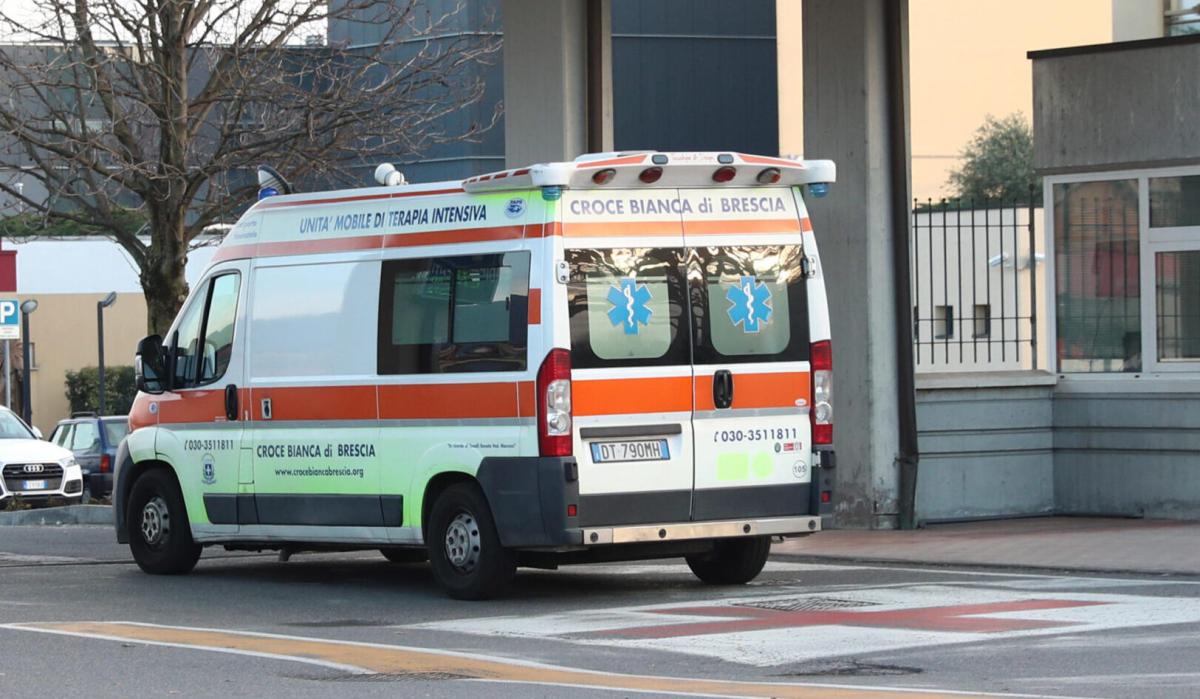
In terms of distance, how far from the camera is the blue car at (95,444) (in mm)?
29609

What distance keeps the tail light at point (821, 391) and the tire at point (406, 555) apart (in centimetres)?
372

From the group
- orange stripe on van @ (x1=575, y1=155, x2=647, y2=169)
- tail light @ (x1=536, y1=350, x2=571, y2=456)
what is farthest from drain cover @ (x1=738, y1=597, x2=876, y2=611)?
orange stripe on van @ (x1=575, y1=155, x2=647, y2=169)

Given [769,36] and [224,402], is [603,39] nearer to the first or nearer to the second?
[224,402]

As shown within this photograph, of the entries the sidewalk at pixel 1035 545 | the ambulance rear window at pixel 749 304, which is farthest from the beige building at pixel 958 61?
the ambulance rear window at pixel 749 304

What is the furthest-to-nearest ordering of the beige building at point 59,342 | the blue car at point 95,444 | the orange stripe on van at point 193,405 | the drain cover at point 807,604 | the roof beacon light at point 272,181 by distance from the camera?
the beige building at point 59,342 → the blue car at point 95,444 → the roof beacon light at point 272,181 → the orange stripe on van at point 193,405 → the drain cover at point 807,604

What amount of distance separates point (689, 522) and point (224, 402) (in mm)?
3784

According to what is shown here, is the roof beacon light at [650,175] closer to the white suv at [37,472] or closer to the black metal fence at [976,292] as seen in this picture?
the black metal fence at [976,292]

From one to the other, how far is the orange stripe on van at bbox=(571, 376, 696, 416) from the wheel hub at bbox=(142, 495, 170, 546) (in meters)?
4.30

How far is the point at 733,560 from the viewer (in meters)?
13.5

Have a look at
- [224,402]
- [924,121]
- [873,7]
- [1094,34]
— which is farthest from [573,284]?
[924,121]

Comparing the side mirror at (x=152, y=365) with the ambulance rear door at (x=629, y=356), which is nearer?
the ambulance rear door at (x=629, y=356)

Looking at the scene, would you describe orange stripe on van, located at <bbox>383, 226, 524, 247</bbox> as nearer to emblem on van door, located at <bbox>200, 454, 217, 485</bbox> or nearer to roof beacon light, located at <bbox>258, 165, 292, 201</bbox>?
emblem on van door, located at <bbox>200, 454, 217, 485</bbox>

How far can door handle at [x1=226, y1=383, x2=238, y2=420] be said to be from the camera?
14.3 m

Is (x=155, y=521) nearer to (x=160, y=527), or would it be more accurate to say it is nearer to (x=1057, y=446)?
(x=160, y=527)
